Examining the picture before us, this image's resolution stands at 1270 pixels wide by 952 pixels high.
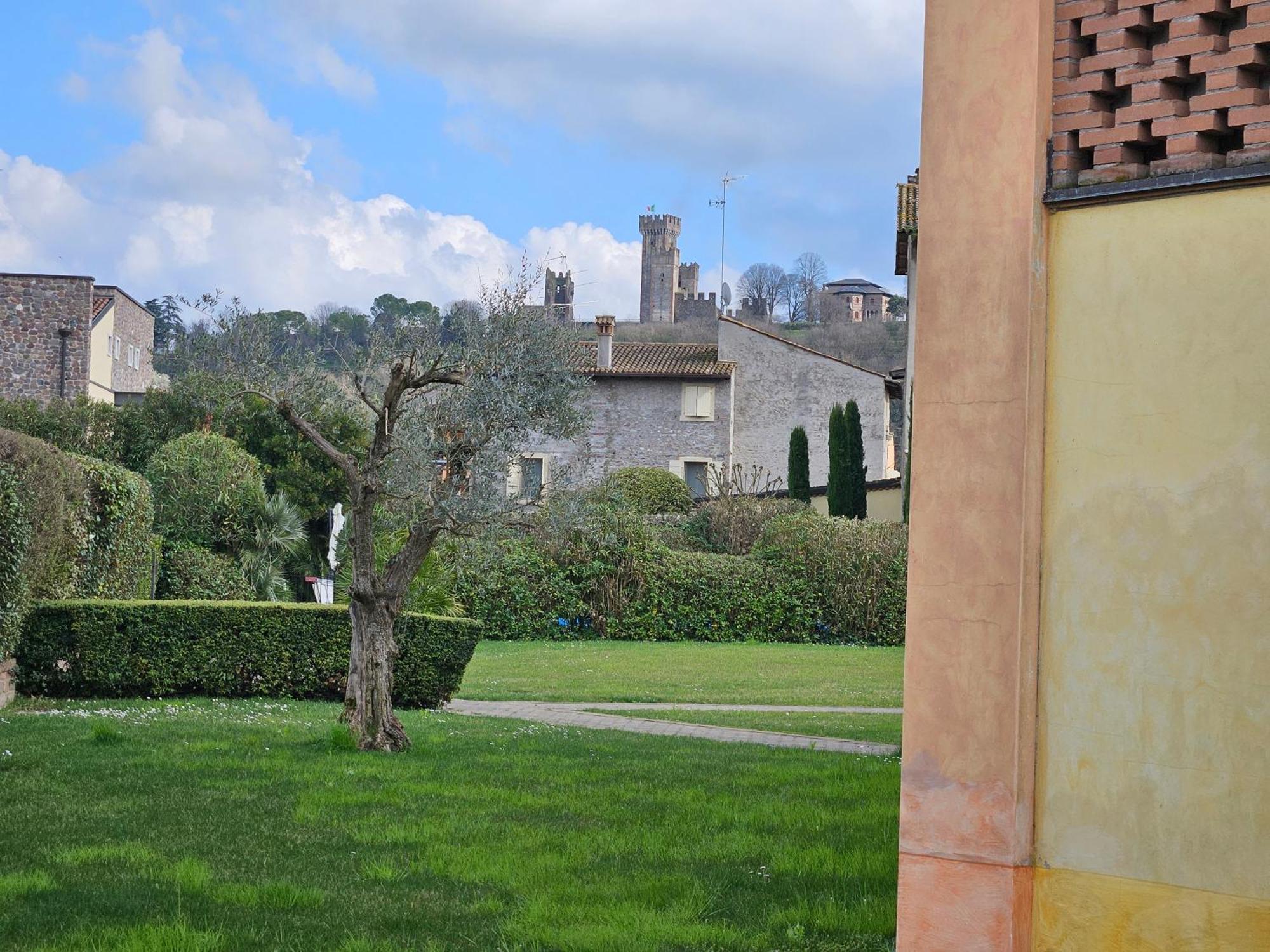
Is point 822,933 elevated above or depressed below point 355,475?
below

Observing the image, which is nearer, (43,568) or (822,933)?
(822,933)

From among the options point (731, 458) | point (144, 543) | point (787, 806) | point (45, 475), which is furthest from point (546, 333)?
point (731, 458)

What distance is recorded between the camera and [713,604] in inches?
1091

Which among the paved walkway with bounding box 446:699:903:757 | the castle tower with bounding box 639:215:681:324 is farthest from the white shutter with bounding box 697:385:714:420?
the castle tower with bounding box 639:215:681:324

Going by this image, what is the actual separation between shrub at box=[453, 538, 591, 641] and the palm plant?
3.97m

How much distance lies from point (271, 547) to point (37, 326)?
66.7 feet

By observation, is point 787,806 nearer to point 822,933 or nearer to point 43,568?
point 822,933

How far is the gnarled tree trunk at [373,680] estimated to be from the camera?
10141 mm

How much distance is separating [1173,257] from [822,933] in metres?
2.97

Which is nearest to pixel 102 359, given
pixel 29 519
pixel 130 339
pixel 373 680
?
pixel 130 339

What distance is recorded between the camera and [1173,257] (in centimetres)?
429

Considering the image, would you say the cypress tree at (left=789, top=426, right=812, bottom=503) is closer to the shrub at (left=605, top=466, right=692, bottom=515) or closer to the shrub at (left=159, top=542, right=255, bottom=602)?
the shrub at (left=605, top=466, right=692, bottom=515)

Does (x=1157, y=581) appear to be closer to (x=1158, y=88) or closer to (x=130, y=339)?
(x=1158, y=88)

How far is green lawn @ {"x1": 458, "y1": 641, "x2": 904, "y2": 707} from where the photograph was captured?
56.6 ft
